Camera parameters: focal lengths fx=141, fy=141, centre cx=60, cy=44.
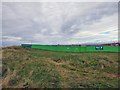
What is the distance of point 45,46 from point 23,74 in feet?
59.0

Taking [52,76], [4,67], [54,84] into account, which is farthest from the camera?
[4,67]

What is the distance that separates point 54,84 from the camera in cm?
648

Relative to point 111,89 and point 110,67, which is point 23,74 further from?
point 110,67

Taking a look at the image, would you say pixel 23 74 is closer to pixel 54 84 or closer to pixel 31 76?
pixel 31 76

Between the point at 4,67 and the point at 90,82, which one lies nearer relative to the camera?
the point at 90,82

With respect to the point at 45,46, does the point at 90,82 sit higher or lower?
lower


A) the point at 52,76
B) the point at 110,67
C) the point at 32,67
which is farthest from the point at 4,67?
the point at 110,67

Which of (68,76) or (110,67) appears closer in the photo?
(68,76)

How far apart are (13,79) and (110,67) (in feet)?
20.6

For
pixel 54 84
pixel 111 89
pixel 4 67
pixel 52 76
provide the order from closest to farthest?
pixel 111 89, pixel 54 84, pixel 52 76, pixel 4 67

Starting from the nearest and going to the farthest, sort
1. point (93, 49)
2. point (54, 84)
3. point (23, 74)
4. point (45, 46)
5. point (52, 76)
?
point (54, 84) < point (52, 76) < point (23, 74) < point (93, 49) < point (45, 46)

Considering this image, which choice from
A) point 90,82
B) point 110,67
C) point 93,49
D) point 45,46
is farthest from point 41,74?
point 45,46

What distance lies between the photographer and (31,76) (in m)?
7.62

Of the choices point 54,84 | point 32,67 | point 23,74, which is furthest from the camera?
point 32,67
